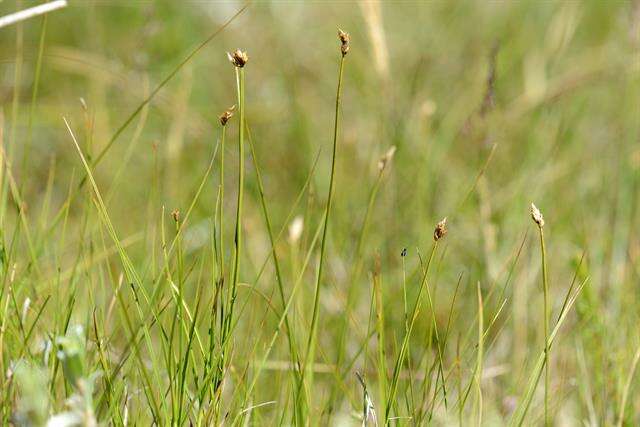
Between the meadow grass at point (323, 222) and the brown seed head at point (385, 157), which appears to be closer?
the meadow grass at point (323, 222)

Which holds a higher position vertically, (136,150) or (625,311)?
(136,150)


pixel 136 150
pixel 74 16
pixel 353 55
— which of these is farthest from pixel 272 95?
pixel 74 16

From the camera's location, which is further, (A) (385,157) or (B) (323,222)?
(B) (323,222)

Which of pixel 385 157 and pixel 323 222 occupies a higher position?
pixel 385 157

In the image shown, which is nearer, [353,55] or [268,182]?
[268,182]

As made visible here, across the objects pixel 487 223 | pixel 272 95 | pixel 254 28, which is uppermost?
pixel 254 28

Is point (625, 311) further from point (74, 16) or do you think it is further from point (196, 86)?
point (74, 16)

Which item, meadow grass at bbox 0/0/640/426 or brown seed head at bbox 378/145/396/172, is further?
brown seed head at bbox 378/145/396/172

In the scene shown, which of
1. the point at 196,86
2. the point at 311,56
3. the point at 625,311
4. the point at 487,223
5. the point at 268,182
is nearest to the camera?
the point at 625,311
